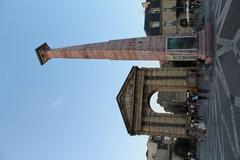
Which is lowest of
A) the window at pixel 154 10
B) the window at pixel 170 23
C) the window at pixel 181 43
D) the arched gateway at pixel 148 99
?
the arched gateway at pixel 148 99

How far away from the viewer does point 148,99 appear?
133 ft

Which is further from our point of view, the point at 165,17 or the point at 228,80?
the point at 165,17

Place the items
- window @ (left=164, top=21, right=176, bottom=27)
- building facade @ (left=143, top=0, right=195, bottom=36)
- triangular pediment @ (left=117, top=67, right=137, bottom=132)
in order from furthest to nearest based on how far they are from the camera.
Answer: window @ (left=164, top=21, right=176, bottom=27) < building facade @ (left=143, top=0, right=195, bottom=36) < triangular pediment @ (left=117, top=67, right=137, bottom=132)

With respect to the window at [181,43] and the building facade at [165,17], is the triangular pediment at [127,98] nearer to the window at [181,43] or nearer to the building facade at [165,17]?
the window at [181,43]

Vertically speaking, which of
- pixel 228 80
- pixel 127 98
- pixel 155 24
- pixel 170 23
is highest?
pixel 155 24

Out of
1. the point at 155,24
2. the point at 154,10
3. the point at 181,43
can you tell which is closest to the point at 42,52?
the point at 181,43

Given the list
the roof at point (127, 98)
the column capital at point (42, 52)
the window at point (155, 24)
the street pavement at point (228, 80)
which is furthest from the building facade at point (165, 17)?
the street pavement at point (228, 80)

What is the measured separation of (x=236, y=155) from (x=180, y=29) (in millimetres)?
46210

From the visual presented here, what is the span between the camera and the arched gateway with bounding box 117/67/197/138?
38.9 meters

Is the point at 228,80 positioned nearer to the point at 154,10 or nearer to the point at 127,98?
the point at 127,98

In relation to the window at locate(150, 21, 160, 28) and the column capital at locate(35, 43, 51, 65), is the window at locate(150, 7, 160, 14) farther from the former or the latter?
the column capital at locate(35, 43, 51, 65)

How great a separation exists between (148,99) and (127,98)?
2333mm

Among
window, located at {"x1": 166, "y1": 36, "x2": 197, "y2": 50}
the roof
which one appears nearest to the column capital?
the roof

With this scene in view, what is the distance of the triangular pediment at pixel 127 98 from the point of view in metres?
40.7
